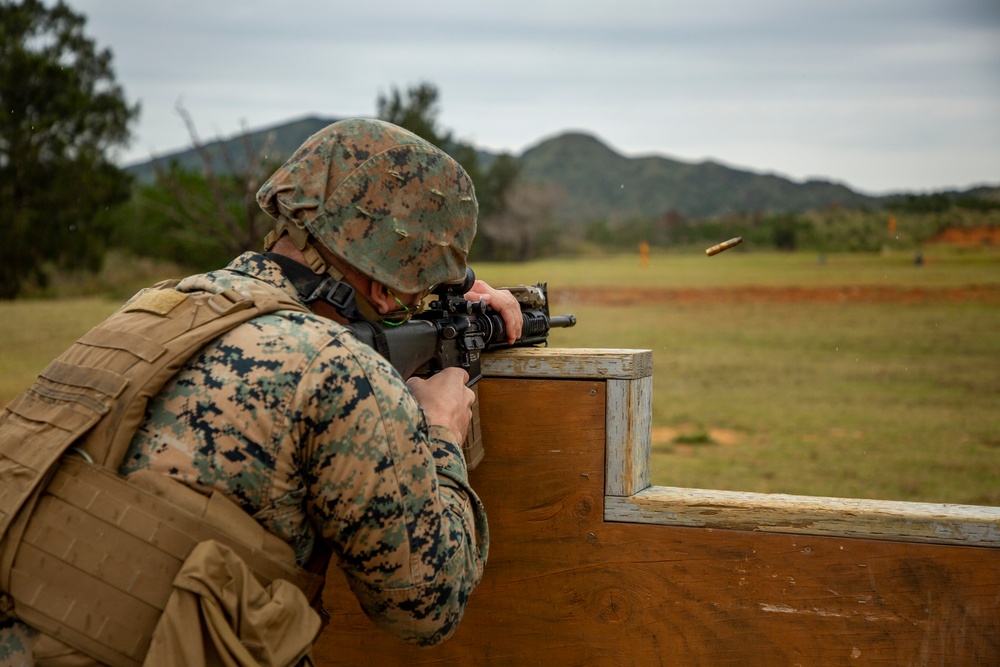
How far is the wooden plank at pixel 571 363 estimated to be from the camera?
2.70m

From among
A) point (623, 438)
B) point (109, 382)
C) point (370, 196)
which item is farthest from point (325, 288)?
point (623, 438)

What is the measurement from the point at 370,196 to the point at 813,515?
1.44m

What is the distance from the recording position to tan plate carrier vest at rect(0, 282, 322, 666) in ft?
5.84

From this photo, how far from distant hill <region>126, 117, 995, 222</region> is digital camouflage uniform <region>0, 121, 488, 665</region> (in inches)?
1833

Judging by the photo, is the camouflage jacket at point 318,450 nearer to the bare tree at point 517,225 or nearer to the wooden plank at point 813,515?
the wooden plank at point 813,515

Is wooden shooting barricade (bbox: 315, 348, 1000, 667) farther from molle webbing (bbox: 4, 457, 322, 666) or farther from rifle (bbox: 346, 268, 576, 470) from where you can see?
molle webbing (bbox: 4, 457, 322, 666)

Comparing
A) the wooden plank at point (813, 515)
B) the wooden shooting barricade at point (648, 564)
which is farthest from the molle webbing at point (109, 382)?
the wooden plank at point (813, 515)

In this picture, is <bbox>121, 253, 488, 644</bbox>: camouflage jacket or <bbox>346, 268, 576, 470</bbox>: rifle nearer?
<bbox>121, 253, 488, 644</bbox>: camouflage jacket

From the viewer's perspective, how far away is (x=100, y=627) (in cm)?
178

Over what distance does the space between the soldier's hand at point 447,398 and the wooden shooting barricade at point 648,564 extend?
27cm

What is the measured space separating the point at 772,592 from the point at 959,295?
97.8 ft

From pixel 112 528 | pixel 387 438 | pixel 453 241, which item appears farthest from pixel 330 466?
pixel 453 241

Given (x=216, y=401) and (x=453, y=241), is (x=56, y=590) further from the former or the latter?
(x=453, y=241)

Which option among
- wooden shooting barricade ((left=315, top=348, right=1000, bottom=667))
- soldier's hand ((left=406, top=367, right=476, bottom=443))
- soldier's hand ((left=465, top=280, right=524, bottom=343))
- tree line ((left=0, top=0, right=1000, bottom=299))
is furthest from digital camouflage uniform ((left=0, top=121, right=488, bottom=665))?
tree line ((left=0, top=0, right=1000, bottom=299))
